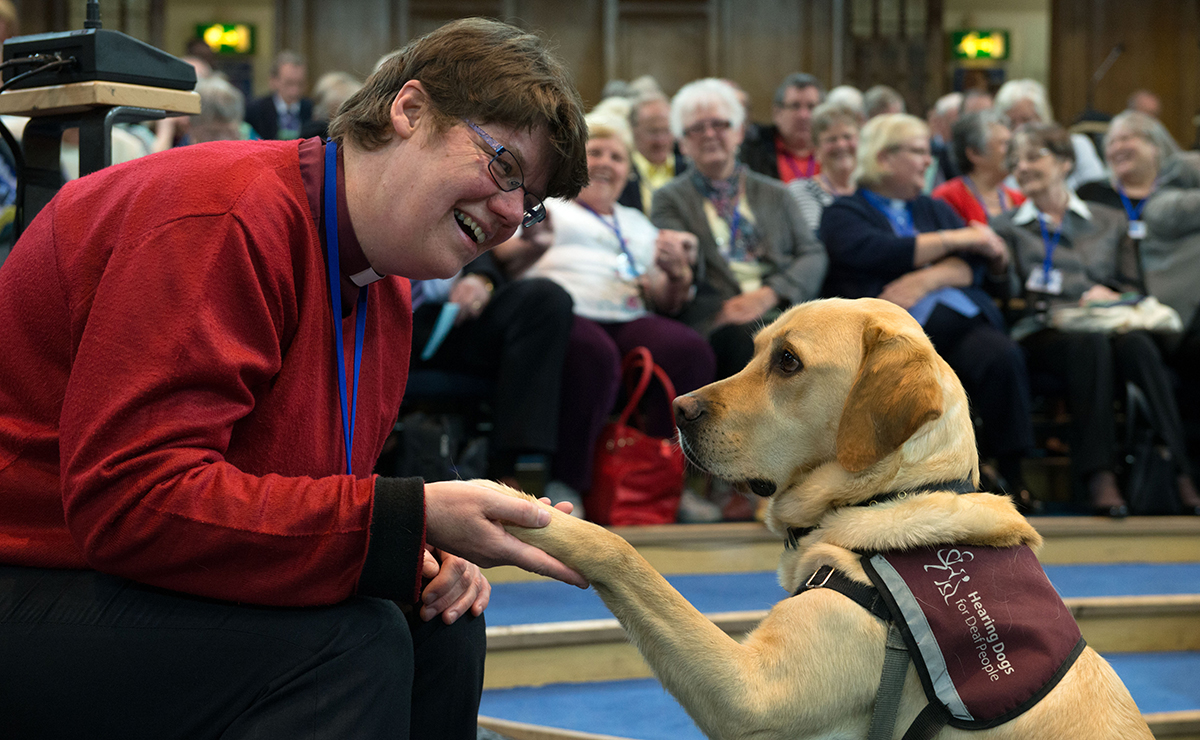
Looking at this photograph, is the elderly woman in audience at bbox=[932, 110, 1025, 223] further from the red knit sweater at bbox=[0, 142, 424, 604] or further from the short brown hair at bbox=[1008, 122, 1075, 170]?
the red knit sweater at bbox=[0, 142, 424, 604]

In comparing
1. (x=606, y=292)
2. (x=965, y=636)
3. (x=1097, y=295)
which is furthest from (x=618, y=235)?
(x=965, y=636)

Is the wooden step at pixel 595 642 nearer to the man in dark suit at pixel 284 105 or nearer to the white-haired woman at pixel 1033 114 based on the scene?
the white-haired woman at pixel 1033 114

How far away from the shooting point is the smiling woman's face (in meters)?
3.77

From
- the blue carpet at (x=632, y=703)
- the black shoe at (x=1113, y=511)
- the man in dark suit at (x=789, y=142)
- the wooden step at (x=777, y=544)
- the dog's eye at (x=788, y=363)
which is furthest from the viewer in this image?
the man in dark suit at (x=789, y=142)

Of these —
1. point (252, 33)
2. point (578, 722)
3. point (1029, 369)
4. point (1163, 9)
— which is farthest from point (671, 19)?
point (578, 722)

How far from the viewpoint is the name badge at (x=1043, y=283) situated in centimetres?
414

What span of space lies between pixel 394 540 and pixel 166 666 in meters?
0.29

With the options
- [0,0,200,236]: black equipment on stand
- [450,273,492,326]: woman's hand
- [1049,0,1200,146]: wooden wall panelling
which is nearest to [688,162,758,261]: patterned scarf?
[450,273,492,326]: woman's hand

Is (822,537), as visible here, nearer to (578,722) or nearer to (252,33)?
(578,722)

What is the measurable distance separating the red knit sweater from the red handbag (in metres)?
2.09

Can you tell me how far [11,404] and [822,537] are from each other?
3.68ft

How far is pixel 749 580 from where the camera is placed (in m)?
3.21

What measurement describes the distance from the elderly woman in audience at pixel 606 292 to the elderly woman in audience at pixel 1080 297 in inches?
55.3

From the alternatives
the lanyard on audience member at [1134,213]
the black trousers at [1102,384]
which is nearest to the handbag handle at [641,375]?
the black trousers at [1102,384]
